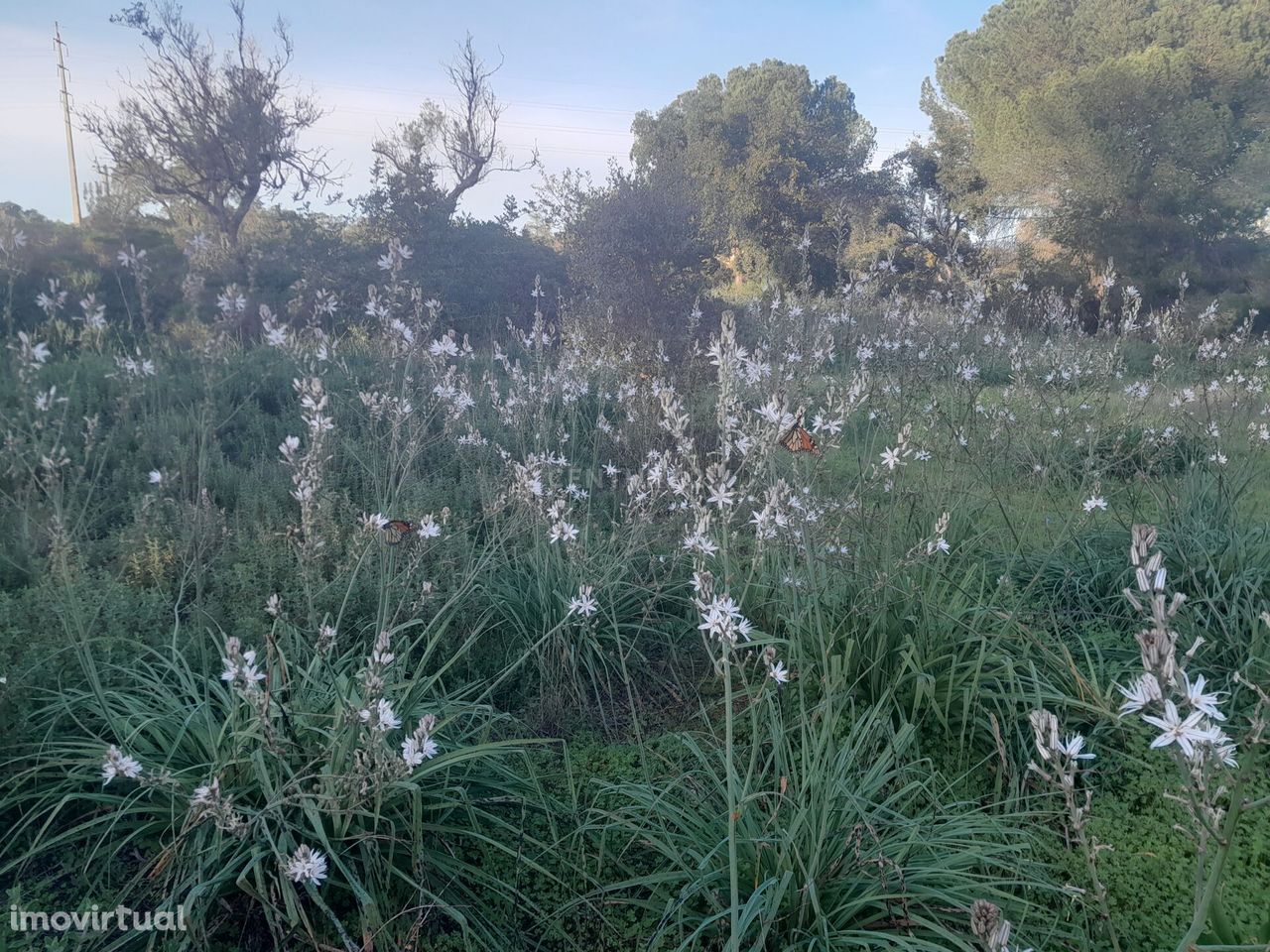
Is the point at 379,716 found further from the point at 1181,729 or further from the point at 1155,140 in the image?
the point at 1155,140

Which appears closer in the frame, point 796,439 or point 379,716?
point 379,716

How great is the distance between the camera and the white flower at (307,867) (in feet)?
6.28

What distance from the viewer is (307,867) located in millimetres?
1918

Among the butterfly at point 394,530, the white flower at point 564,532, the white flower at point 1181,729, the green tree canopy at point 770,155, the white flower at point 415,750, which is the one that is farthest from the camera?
the green tree canopy at point 770,155

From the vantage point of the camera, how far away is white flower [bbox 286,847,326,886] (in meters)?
1.91

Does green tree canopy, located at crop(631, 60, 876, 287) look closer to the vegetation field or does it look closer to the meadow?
the vegetation field

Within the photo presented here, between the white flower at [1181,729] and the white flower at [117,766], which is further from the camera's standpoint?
the white flower at [117,766]

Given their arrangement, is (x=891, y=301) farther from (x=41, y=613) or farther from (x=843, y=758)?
(x=41, y=613)

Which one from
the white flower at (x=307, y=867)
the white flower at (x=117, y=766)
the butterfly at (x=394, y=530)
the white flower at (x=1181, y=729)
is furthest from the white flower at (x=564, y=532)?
the white flower at (x=1181, y=729)

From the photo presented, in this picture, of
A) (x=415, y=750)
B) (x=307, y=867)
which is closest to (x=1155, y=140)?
(x=415, y=750)

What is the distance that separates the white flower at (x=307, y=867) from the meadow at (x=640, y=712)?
→ 1 cm

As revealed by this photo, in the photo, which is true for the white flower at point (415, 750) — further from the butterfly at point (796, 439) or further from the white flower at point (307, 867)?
the butterfly at point (796, 439)

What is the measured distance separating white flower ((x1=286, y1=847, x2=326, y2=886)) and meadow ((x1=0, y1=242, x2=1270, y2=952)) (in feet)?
0.05

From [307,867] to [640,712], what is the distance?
1709 mm
